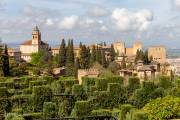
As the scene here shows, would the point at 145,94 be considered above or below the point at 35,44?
below

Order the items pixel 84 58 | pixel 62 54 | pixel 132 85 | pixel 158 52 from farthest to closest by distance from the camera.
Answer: pixel 158 52 < pixel 62 54 < pixel 84 58 < pixel 132 85

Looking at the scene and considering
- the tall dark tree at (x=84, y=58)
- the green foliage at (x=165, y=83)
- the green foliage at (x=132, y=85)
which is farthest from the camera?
the tall dark tree at (x=84, y=58)

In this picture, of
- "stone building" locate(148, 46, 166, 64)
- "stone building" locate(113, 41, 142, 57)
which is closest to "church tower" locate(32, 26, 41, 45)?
"stone building" locate(113, 41, 142, 57)

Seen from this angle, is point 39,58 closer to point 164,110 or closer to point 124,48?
point 124,48

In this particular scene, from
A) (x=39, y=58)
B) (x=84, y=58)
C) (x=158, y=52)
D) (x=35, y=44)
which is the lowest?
(x=39, y=58)

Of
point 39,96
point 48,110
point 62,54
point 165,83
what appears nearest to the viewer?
point 48,110

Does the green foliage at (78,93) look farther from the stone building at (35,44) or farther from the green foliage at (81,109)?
the stone building at (35,44)

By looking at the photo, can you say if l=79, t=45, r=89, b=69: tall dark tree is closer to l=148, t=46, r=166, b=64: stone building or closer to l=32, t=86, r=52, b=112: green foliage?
l=148, t=46, r=166, b=64: stone building

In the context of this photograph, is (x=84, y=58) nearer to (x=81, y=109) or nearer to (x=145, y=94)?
(x=145, y=94)

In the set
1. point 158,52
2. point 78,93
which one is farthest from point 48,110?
point 158,52

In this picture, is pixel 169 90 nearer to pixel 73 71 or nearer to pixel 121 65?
pixel 73 71

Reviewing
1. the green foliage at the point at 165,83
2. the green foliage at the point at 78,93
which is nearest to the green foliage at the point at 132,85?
the green foliage at the point at 165,83


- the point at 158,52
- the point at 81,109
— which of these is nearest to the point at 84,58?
the point at 158,52

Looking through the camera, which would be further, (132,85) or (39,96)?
(132,85)
